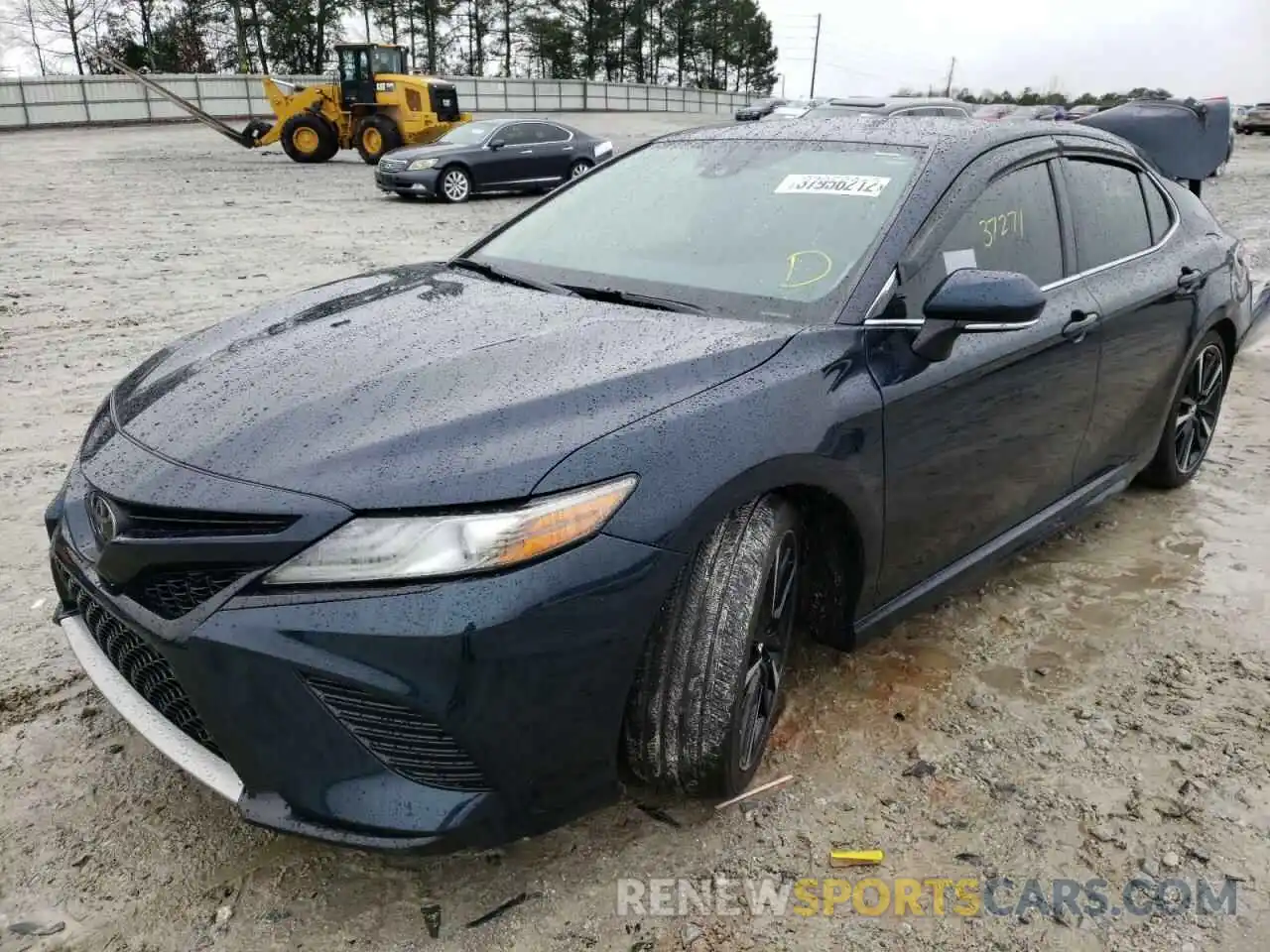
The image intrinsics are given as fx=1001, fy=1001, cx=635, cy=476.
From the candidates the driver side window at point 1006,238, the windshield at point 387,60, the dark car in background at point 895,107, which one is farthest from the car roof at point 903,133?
the windshield at point 387,60

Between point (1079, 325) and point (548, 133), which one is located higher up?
point (1079, 325)

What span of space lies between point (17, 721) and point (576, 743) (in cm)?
167

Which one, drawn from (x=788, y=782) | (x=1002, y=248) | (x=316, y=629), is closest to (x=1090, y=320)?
(x=1002, y=248)

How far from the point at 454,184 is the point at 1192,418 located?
42.9 ft

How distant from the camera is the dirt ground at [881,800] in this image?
204 centimetres

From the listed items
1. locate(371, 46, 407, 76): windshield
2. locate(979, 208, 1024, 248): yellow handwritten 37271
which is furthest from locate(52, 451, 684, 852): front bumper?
locate(371, 46, 407, 76): windshield

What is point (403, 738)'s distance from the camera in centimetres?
180

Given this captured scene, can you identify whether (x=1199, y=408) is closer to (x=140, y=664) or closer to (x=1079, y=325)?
(x=1079, y=325)

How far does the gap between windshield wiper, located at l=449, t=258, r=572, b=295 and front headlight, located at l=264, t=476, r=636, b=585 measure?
1.12 metres

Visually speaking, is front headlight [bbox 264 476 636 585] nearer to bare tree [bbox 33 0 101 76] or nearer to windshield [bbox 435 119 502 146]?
windshield [bbox 435 119 502 146]

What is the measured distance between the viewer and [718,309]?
100.0 inches

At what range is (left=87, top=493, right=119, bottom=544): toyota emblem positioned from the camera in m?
1.96

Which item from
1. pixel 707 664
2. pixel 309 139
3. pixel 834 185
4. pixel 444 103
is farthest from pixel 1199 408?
pixel 309 139

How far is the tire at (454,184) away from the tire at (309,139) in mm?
6569
